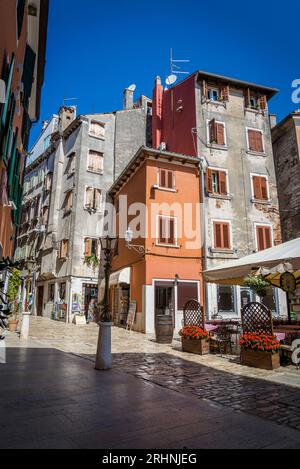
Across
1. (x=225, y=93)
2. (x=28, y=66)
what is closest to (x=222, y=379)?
(x=28, y=66)

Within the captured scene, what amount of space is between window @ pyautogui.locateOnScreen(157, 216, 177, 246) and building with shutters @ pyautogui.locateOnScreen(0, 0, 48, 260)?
25.1ft

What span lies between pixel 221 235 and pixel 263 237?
2.88 metres

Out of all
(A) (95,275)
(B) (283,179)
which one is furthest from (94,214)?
(B) (283,179)

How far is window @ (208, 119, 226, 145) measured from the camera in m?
19.9

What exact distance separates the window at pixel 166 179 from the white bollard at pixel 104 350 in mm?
12261

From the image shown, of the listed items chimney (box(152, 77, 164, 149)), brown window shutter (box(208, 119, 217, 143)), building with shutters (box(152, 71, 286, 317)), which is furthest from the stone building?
brown window shutter (box(208, 119, 217, 143))

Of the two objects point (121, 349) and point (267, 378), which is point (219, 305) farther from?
point (267, 378)

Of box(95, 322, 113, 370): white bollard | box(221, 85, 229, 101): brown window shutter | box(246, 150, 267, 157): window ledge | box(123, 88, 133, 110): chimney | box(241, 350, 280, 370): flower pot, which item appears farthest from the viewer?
box(123, 88, 133, 110): chimney

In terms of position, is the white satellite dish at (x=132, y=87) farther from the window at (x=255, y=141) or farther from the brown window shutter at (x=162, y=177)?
the brown window shutter at (x=162, y=177)

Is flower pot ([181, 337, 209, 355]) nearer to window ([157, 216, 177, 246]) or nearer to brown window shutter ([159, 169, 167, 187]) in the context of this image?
window ([157, 216, 177, 246])

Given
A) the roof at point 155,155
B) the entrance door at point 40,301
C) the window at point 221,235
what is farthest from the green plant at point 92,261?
the window at point 221,235

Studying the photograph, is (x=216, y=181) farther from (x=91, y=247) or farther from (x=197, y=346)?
(x=197, y=346)

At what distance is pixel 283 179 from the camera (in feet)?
69.1

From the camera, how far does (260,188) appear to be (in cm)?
2016
